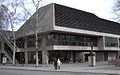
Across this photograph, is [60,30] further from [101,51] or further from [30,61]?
[101,51]

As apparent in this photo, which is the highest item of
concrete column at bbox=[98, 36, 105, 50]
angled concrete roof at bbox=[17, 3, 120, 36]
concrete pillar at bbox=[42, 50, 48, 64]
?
angled concrete roof at bbox=[17, 3, 120, 36]

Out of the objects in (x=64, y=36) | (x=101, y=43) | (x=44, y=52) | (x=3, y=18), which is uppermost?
(x=3, y=18)

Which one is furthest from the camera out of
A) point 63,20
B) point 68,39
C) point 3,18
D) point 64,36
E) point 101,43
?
point 101,43

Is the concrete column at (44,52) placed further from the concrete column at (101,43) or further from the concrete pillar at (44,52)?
the concrete column at (101,43)

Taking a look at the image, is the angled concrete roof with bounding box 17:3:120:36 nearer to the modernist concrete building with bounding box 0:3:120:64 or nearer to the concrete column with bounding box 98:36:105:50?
the modernist concrete building with bounding box 0:3:120:64

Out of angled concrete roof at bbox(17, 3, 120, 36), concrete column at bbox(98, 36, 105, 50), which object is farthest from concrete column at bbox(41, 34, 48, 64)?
concrete column at bbox(98, 36, 105, 50)

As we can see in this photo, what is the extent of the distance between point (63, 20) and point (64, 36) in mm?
3688

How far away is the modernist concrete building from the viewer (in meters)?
49.9

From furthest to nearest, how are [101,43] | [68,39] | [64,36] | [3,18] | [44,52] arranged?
[101,43] < [68,39] < [64,36] < [44,52] < [3,18]

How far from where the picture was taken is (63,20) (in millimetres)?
51188

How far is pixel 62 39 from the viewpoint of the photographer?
51719 mm

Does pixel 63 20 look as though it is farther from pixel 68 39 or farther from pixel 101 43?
pixel 101 43

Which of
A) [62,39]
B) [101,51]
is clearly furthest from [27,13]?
[101,51]

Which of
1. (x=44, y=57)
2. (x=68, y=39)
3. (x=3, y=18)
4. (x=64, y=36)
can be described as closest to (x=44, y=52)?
(x=44, y=57)
